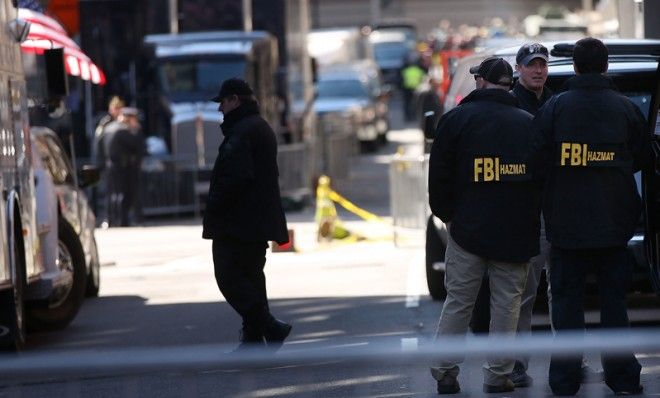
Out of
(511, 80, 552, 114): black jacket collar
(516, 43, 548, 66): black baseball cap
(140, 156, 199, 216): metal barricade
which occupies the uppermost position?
(516, 43, 548, 66): black baseball cap

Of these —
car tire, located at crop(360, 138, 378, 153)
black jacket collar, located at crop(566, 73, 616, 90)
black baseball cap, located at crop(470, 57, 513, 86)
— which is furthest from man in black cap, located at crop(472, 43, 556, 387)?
car tire, located at crop(360, 138, 378, 153)

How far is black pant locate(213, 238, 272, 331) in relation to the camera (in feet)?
32.5

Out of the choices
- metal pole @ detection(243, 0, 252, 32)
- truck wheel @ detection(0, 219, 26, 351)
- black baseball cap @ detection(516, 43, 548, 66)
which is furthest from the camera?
metal pole @ detection(243, 0, 252, 32)

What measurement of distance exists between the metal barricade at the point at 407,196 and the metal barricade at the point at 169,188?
19.5ft

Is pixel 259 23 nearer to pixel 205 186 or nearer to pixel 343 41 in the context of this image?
pixel 205 186

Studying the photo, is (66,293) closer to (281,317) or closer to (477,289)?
(281,317)

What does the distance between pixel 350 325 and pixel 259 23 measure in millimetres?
16077

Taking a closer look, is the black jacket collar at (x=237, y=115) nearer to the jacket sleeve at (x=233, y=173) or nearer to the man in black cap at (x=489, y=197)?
the jacket sleeve at (x=233, y=173)

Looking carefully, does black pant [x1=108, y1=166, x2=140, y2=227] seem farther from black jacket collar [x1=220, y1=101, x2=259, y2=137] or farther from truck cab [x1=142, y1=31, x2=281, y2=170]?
black jacket collar [x1=220, y1=101, x2=259, y2=137]

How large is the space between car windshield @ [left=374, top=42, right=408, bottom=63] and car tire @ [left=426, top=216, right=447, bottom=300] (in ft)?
151

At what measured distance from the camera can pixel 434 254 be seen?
12344 millimetres

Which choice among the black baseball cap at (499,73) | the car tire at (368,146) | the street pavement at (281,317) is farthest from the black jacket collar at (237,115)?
the car tire at (368,146)

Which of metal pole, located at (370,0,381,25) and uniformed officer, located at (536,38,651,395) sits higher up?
uniformed officer, located at (536,38,651,395)

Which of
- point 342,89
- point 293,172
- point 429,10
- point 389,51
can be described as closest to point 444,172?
point 293,172
